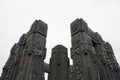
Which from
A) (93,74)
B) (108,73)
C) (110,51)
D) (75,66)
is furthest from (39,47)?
(110,51)

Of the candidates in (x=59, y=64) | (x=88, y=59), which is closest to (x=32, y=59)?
(x=59, y=64)

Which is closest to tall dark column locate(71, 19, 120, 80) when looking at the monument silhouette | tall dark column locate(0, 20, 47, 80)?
the monument silhouette

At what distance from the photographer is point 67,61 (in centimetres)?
1741

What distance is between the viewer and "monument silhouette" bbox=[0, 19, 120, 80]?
46.0ft

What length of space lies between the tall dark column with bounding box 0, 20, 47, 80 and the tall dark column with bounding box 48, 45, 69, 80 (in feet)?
4.22

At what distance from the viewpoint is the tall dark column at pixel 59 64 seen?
1561cm

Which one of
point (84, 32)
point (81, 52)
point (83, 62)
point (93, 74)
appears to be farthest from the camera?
point (84, 32)

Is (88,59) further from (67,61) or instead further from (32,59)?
(32,59)

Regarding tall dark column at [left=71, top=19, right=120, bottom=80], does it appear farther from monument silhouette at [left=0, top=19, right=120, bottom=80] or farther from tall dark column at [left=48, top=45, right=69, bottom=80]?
tall dark column at [left=48, top=45, right=69, bottom=80]

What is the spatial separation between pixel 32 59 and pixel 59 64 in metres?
3.13

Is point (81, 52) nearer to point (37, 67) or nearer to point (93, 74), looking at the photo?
point (93, 74)

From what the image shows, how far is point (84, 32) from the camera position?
17234 mm

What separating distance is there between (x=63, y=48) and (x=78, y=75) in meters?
5.30

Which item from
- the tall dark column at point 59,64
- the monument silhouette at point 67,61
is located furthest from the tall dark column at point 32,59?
the tall dark column at point 59,64
